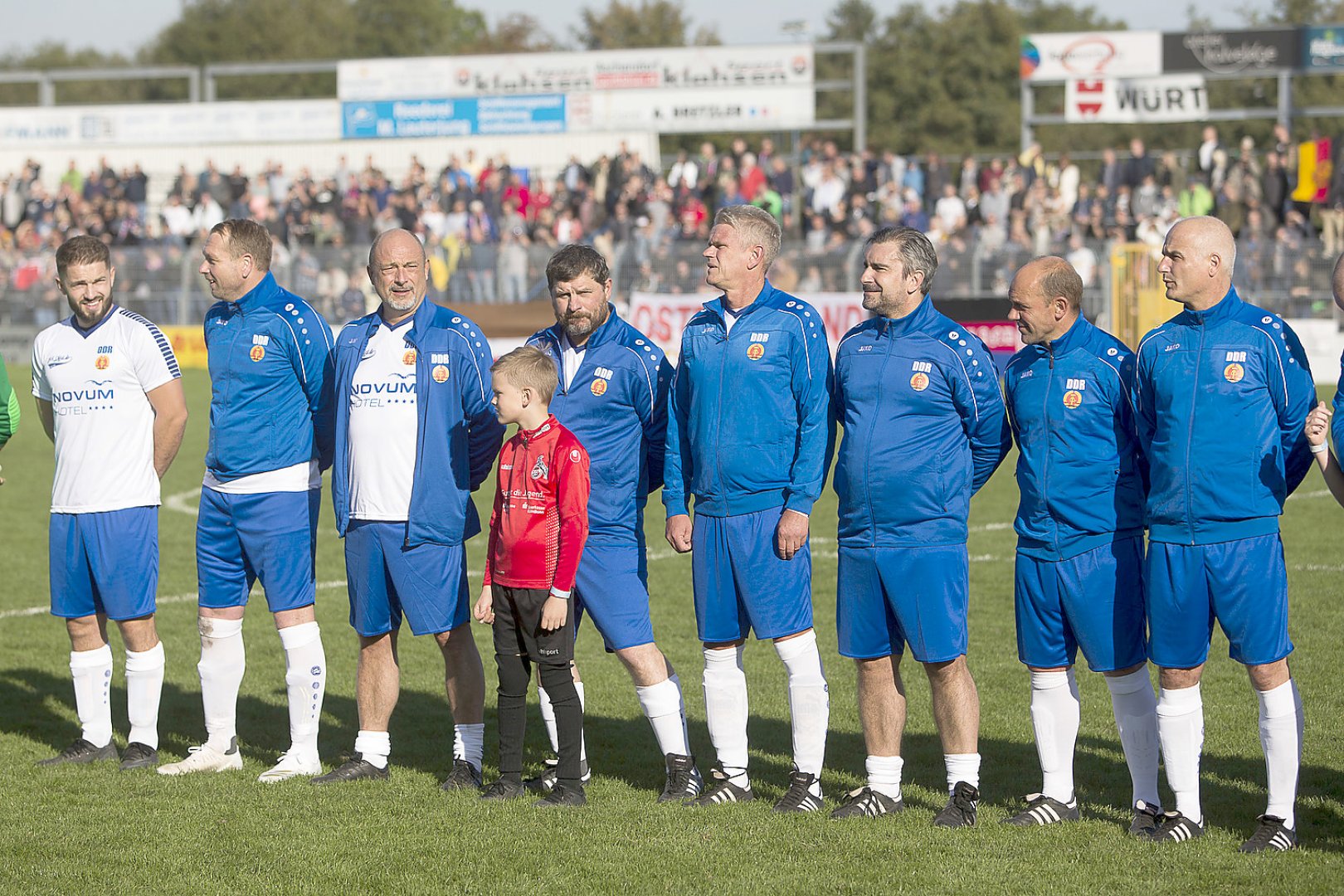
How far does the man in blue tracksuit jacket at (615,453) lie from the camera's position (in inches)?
240

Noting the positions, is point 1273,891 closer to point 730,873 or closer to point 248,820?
point 730,873

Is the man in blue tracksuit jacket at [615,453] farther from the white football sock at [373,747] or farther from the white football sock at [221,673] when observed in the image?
the white football sock at [221,673]

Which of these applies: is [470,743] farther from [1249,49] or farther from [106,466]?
[1249,49]

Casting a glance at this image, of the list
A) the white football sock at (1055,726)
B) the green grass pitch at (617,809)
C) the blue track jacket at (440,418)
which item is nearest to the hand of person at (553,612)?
the blue track jacket at (440,418)

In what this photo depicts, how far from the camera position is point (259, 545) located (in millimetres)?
6547

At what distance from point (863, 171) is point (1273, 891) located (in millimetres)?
24303

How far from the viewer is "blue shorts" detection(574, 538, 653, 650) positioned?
240 inches

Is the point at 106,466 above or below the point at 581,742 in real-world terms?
above

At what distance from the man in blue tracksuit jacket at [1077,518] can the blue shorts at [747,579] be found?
0.85 m

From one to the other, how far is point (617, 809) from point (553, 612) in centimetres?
89

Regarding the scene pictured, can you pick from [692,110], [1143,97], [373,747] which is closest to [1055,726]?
[373,747]

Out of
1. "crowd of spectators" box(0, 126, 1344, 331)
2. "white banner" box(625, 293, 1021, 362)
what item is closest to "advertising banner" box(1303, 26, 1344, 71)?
"crowd of spectators" box(0, 126, 1344, 331)

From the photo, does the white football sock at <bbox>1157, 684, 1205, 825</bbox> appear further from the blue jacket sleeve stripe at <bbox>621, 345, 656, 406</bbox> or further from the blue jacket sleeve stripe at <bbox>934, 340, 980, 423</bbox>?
the blue jacket sleeve stripe at <bbox>621, 345, 656, 406</bbox>

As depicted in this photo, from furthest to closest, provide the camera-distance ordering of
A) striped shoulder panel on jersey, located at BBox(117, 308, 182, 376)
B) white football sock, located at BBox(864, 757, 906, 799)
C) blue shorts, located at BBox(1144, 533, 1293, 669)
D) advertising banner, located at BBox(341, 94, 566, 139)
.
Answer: advertising banner, located at BBox(341, 94, 566, 139) → striped shoulder panel on jersey, located at BBox(117, 308, 182, 376) → white football sock, located at BBox(864, 757, 906, 799) → blue shorts, located at BBox(1144, 533, 1293, 669)
